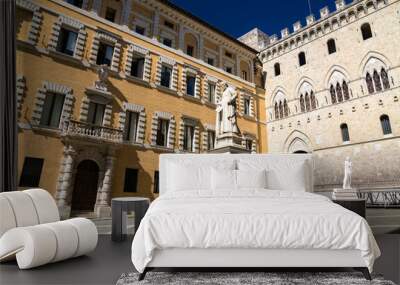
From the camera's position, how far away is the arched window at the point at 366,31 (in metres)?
10.5

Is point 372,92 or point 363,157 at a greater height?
point 372,92

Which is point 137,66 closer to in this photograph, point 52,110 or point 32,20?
point 32,20

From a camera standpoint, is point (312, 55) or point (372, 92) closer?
point (372, 92)

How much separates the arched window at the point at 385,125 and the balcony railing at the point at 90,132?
11357 mm

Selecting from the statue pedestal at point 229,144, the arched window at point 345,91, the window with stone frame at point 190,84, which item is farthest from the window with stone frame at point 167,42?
the arched window at point 345,91

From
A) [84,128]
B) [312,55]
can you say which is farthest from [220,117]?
[312,55]

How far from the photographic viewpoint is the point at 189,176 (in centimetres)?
355

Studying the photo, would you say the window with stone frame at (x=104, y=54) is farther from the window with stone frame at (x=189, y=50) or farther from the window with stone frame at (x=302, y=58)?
the window with stone frame at (x=302, y=58)

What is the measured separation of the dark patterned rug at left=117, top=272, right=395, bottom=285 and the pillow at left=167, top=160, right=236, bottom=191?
149 cm

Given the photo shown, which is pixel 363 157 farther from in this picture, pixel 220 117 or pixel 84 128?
pixel 84 128

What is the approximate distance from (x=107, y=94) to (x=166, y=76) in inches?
122

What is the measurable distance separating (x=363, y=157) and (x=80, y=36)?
1301cm

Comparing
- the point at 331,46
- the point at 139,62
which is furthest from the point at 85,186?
the point at 331,46

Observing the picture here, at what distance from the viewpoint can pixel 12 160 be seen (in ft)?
13.1
